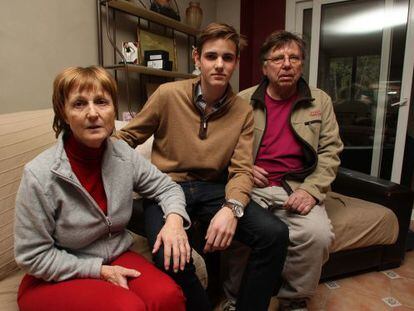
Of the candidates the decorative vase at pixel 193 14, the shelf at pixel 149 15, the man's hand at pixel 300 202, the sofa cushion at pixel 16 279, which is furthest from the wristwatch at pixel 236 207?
the decorative vase at pixel 193 14

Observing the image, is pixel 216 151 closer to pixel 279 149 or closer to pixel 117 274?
pixel 279 149

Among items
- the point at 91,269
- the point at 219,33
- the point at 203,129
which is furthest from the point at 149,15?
the point at 91,269

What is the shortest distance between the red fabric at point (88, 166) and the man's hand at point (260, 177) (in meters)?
0.76

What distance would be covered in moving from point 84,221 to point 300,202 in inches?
35.3

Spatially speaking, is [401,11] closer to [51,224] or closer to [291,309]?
[291,309]

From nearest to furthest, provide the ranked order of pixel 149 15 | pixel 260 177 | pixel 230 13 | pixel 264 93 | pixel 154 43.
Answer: pixel 260 177
pixel 264 93
pixel 149 15
pixel 154 43
pixel 230 13

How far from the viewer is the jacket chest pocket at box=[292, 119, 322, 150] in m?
1.56

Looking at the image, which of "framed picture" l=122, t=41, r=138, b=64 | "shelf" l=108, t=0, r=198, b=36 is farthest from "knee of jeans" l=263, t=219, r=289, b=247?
"shelf" l=108, t=0, r=198, b=36

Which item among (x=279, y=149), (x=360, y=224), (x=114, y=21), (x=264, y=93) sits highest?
(x=114, y=21)

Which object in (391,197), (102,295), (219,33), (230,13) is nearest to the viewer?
(102,295)

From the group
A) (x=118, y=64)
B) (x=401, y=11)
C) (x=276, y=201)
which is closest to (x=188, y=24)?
(x=118, y=64)

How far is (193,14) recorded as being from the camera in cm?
294

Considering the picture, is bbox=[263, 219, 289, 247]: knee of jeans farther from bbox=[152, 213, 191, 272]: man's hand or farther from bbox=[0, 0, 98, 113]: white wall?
bbox=[0, 0, 98, 113]: white wall

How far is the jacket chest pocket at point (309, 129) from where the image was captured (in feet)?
5.13
